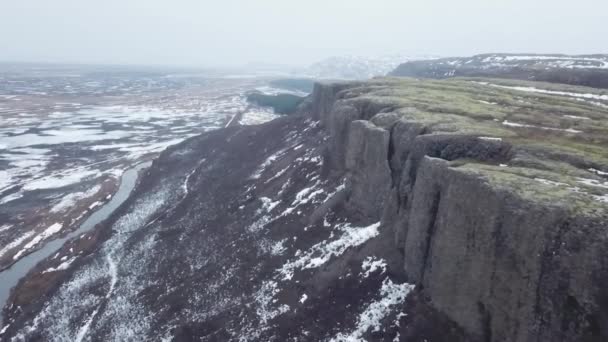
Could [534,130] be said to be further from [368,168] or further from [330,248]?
[330,248]

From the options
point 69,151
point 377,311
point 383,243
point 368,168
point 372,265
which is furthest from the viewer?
point 69,151

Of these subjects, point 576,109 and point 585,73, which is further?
point 585,73

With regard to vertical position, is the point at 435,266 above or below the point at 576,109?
below

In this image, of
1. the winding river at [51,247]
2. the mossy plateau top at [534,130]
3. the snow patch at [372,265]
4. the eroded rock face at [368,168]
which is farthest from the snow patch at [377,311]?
the winding river at [51,247]

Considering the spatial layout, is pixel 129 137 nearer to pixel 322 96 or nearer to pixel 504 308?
pixel 322 96

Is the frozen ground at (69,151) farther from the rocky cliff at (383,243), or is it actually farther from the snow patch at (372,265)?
the snow patch at (372,265)

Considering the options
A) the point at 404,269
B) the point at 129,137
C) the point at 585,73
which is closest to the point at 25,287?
the point at 404,269

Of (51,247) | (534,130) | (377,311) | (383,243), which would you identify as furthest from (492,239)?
(51,247)
